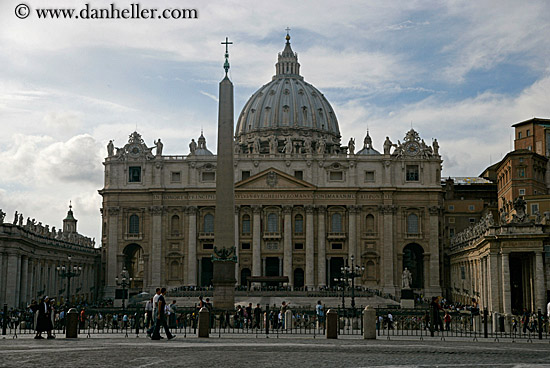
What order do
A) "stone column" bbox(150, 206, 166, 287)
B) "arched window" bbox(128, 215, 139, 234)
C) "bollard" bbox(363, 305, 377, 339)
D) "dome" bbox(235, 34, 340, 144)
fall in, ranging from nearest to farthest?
1. "bollard" bbox(363, 305, 377, 339)
2. "stone column" bbox(150, 206, 166, 287)
3. "arched window" bbox(128, 215, 139, 234)
4. "dome" bbox(235, 34, 340, 144)

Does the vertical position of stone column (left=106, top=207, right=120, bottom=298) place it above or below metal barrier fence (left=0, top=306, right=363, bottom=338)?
above

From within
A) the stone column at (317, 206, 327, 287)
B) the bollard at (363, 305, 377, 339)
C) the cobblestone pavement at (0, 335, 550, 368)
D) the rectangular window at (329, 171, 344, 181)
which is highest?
the rectangular window at (329, 171, 344, 181)

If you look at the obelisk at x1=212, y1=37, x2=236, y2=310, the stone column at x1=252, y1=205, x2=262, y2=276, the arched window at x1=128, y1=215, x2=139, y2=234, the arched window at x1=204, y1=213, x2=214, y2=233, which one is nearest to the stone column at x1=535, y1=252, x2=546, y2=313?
the obelisk at x1=212, y1=37, x2=236, y2=310

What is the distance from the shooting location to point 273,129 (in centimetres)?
11131

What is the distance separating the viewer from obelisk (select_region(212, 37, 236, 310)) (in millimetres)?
34125

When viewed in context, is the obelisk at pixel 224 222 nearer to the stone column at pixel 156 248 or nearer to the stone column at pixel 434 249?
the stone column at pixel 156 248

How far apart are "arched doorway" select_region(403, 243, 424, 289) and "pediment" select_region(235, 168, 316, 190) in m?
14.1

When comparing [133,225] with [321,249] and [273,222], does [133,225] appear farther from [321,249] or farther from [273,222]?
[321,249]

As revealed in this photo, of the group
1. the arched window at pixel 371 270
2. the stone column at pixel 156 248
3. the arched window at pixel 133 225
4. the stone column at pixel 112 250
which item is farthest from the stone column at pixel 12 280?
the arched window at pixel 371 270

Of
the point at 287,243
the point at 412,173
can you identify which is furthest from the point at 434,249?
the point at 287,243

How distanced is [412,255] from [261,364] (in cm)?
7789

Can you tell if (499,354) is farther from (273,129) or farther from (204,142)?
(273,129)

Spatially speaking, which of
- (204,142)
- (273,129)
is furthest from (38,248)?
(273,129)

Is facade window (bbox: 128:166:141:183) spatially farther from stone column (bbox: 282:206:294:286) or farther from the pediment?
stone column (bbox: 282:206:294:286)
